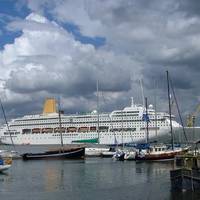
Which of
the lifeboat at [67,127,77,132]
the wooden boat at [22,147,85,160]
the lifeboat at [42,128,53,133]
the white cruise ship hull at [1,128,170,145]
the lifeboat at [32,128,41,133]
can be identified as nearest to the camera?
the wooden boat at [22,147,85,160]

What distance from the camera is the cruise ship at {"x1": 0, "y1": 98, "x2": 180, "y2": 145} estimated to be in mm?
132625

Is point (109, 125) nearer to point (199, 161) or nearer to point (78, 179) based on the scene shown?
point (78, 179)

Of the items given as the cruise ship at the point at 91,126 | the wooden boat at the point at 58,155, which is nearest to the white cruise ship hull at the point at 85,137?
the cruise ship at the point at 91,126

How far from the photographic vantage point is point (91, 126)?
461 ft

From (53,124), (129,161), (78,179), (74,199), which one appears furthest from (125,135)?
(74,199)

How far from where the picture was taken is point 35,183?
43.3m

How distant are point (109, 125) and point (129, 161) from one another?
6543cm

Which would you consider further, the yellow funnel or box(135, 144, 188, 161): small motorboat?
the yellow funnel

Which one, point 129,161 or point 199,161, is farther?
point 129,161

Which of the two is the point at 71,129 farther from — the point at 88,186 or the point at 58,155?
the point at 88,186

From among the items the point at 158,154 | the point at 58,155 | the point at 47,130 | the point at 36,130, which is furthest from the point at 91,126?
the point at 158,154

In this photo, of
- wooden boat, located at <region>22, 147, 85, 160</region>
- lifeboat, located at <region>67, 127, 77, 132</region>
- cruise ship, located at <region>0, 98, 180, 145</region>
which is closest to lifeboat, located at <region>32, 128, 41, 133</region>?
cruise ship, located at <region>0, 98, 180, 145</region>

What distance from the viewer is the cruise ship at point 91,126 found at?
5221 inches

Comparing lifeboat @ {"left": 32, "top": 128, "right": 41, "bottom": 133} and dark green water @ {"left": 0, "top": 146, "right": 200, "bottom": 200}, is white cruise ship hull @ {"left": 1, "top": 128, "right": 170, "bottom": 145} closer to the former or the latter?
lifeboat @ {"left": 32, "top": 128, "right": 41, "bottom": 133}
